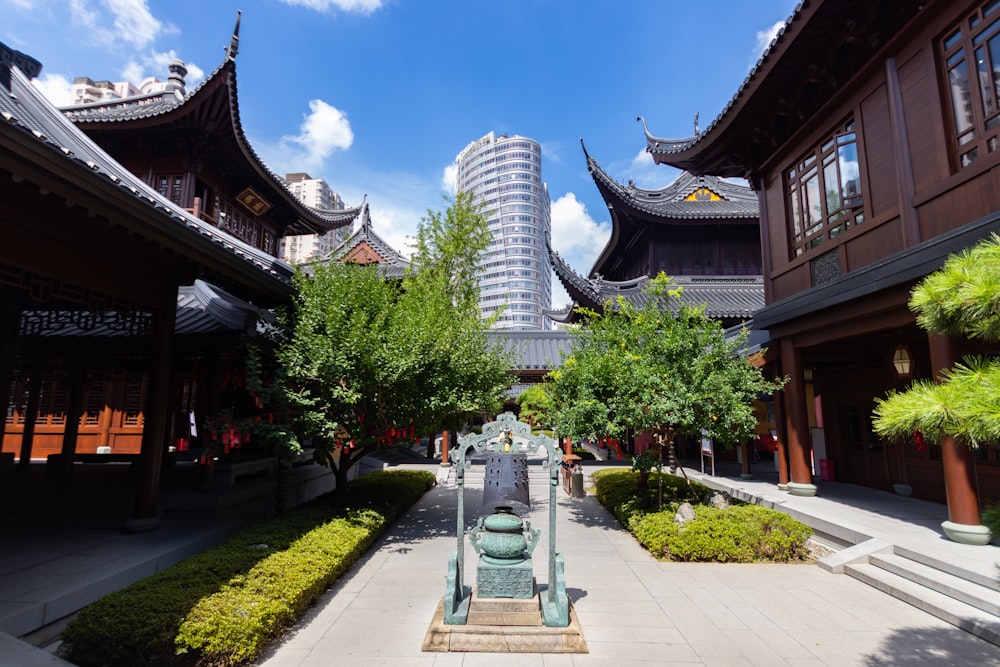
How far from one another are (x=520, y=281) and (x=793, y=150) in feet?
279

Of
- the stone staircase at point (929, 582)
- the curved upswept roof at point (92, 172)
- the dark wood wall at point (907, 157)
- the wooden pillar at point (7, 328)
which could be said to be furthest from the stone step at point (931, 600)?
the wooden pillar at point (7, 328)

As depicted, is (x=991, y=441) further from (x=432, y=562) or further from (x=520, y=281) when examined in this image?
(x=520, y=281)

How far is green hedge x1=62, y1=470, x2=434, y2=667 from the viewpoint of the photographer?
3844 millimetres

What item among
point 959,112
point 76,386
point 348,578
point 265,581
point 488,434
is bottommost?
point 348,578

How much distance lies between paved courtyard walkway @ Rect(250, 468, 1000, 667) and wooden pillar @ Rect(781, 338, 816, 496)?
2374 millimetres

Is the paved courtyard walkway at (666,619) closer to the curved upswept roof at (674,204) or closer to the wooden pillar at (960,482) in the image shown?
the wooden pillar at (960,482)

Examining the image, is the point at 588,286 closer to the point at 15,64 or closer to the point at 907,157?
the point at 907,157

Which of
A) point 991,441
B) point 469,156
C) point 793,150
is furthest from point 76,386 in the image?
point 469,156

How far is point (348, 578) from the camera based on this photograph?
20.8 ft

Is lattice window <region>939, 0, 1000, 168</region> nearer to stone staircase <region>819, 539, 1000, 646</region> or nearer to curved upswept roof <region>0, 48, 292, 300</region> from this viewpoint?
stone staircase <region>819, 539, 1000, 646</region>

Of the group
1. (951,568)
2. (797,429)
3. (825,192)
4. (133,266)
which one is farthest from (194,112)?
(951,568)

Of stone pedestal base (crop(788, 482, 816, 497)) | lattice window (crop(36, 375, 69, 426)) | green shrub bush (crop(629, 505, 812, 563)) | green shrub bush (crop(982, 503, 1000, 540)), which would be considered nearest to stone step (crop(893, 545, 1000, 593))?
green shrub bush (crop(629, 505, 812, 563))

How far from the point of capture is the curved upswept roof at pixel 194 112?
1133 cm

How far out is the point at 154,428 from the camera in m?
7.09
